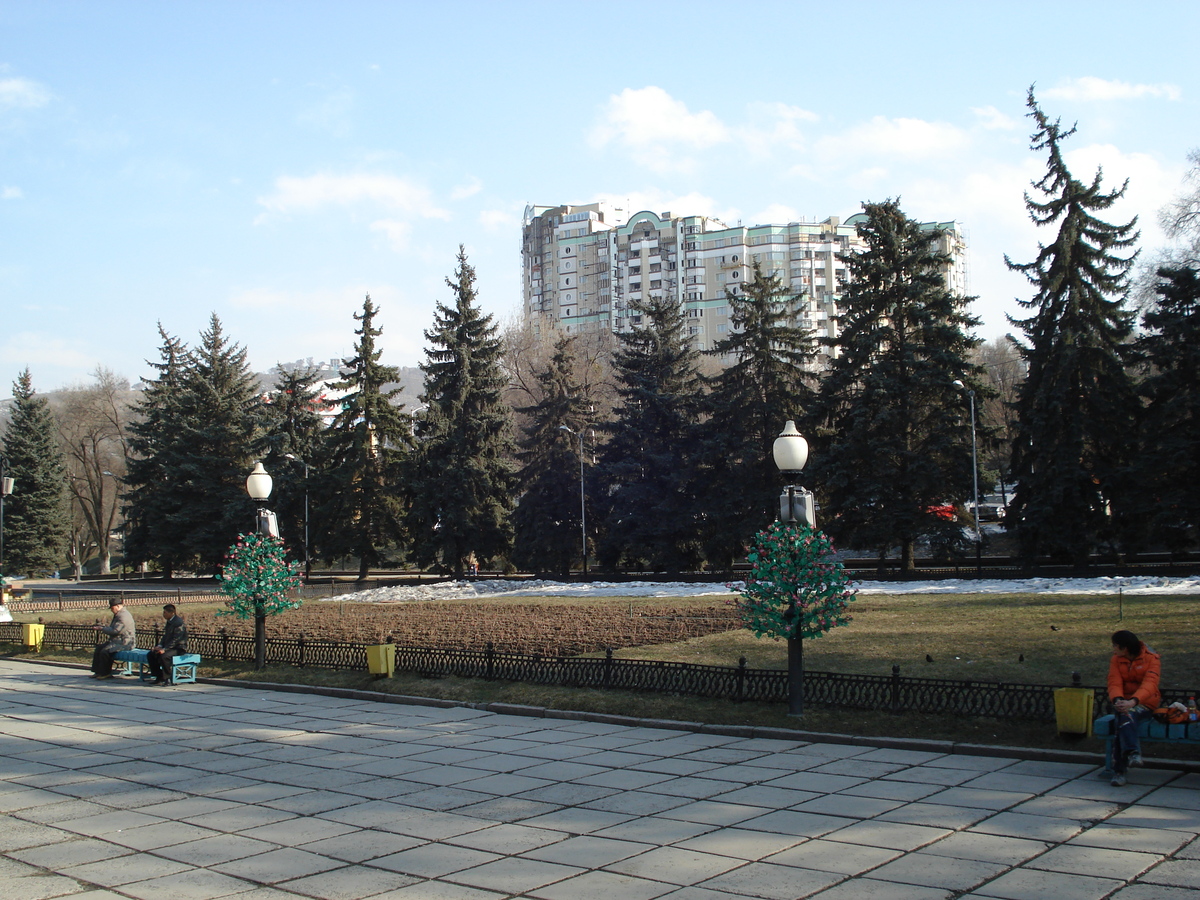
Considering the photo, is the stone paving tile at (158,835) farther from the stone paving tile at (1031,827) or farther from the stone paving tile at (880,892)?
the stone paving tile at (1031,827)

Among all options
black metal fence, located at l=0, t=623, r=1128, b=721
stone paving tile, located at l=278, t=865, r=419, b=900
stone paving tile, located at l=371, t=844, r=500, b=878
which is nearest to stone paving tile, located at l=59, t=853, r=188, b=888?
stone paving tile, located at l=278, t=865, r=419, b=900

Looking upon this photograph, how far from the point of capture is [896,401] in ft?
113

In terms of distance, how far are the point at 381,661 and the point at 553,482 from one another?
99.6 ft

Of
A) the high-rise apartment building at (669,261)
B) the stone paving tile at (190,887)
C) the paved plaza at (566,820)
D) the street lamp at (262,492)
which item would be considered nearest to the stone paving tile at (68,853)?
the paved plaza at (566,820)

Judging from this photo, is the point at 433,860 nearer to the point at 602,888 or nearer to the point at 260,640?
the point at 602,888

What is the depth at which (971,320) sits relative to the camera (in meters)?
35.1

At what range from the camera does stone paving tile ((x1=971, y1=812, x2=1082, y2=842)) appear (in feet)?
21.1

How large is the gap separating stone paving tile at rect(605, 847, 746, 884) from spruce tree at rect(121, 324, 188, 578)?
165 ft

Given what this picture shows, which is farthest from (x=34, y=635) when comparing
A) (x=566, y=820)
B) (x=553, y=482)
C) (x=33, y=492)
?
(x=33, y=492)

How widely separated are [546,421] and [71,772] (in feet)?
126

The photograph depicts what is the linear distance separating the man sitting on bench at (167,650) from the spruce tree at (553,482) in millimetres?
25592

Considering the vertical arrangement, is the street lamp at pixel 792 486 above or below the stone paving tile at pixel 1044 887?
above

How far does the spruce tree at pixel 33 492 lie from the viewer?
194 feet

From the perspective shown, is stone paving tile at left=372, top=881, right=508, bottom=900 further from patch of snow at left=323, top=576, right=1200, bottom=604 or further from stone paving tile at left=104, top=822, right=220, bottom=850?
patch of snow at left=323, top=576, right=1200, bottom=604
